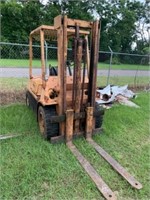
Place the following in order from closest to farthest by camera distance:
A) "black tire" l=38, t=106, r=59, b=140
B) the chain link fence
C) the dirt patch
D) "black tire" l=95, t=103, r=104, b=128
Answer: "black tire" l=38, t=106, r=59, b=140 < "black tire" l=95, t=103, r=104, b=128 < the dirt patch < the chain link fence

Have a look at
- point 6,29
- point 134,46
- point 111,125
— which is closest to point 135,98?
point 111,125

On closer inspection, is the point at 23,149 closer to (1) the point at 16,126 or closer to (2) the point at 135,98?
(1) the point at 16,126

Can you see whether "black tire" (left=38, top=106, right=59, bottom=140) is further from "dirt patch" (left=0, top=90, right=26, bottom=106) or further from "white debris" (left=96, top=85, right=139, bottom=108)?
"white debris" (left=96, top=85, right=139, bottom=108)

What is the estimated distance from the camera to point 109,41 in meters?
26.8

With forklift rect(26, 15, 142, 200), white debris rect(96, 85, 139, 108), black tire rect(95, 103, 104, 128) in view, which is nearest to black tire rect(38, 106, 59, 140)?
forklift rect(26, 15, 142, 200)

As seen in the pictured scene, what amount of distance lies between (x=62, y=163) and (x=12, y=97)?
3646 mm

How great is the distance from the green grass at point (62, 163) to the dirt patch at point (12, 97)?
125 centimetres

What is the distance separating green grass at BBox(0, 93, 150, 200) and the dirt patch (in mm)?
→ 1247

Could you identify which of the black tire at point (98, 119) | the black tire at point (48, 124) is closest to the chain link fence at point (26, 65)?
the black tire at point (98, 119)

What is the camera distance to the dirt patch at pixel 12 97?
5.65 metres

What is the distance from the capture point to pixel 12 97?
5953 millimetres

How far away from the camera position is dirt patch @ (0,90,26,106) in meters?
5.65

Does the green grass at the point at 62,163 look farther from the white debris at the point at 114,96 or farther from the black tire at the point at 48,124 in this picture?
the white debris at the point at 114,96

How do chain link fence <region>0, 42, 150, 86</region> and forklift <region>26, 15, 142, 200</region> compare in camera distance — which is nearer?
forklift <region>26, 15, 142, 200</region>
